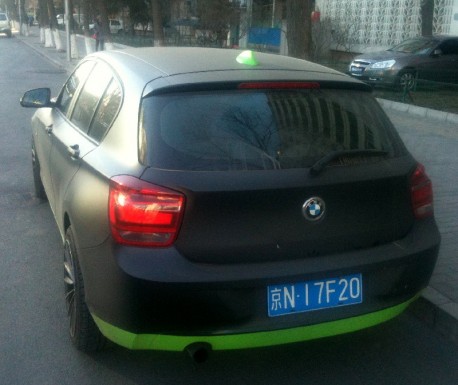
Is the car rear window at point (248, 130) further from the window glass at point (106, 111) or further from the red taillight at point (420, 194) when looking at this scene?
the window glass at point (106, 111)

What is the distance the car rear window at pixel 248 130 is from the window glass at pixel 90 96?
1.05 metres

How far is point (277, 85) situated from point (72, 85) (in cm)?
254

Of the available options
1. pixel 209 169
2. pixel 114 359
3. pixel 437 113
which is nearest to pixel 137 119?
pixel 209 169

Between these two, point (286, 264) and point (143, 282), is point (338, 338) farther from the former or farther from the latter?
point (143, 282)

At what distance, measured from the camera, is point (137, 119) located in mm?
3539

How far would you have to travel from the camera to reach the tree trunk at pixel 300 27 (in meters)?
13.3

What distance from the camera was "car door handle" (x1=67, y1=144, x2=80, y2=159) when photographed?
4.20 meters

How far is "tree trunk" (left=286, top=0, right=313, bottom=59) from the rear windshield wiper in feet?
33.1

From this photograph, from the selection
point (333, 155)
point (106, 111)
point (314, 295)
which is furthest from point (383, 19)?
point (314, 295)

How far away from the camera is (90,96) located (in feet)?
15.8

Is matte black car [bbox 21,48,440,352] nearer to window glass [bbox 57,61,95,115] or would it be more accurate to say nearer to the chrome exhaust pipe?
the chrome exhaust pipe

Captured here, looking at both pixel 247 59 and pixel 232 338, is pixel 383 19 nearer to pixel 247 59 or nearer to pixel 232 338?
pixel 247 59

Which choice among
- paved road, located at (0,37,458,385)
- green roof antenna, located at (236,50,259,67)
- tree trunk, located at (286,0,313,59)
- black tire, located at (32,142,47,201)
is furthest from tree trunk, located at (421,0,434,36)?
green roof antenna, located at (236,50,259,67)

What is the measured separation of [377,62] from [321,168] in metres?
15.4
